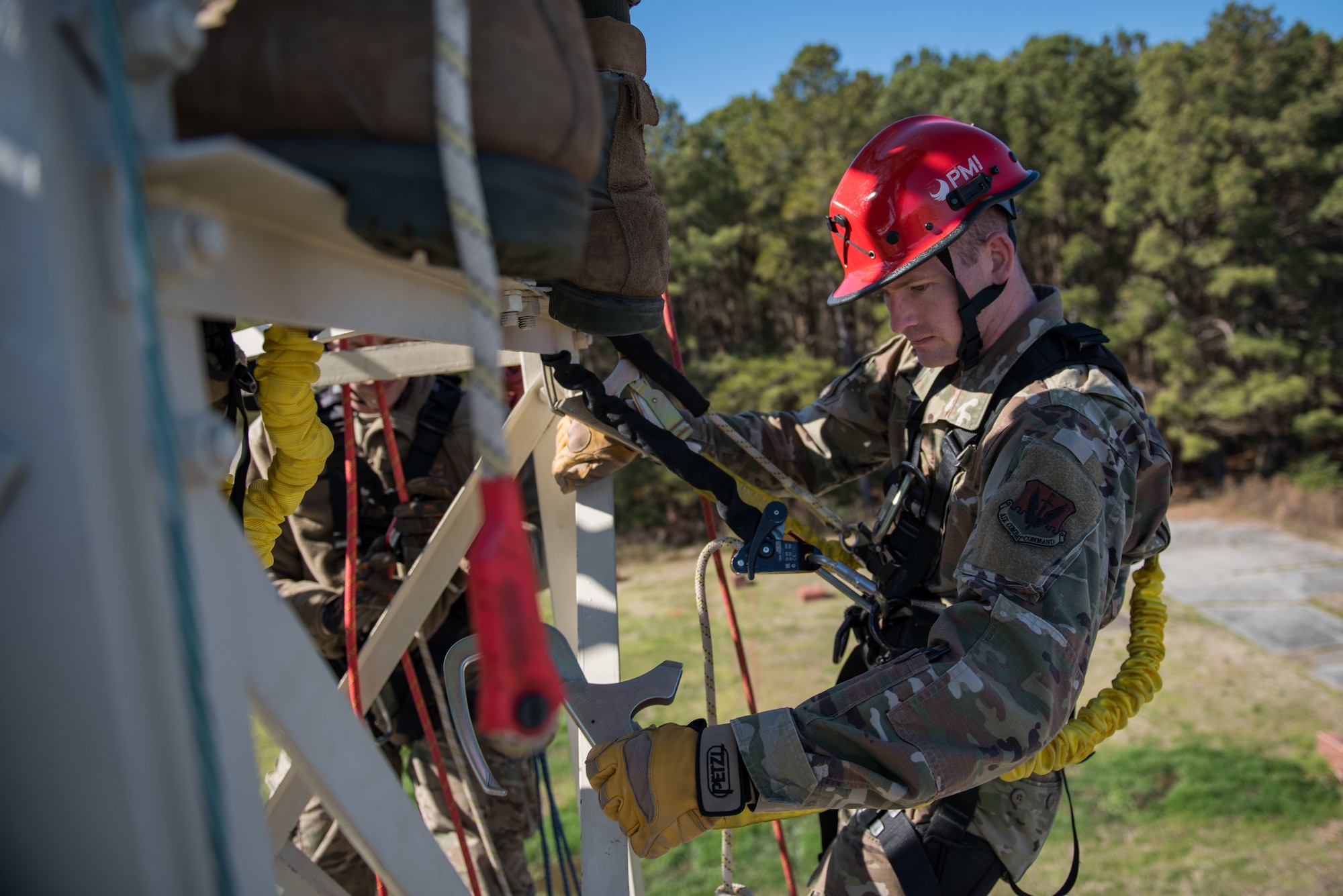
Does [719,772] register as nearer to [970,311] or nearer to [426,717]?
[426,717]

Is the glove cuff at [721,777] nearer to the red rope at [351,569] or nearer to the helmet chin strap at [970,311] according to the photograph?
the red rope at [351,569]

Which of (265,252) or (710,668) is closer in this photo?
(265,252)

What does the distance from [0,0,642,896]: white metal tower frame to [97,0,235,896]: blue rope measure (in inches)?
0.6

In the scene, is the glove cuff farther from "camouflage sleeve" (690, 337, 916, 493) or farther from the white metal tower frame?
"camouflage sleeve" (690, 337, 916, 493)

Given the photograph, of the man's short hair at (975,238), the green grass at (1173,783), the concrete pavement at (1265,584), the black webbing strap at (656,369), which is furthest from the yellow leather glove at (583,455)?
the concrete pavement at (1265,584)

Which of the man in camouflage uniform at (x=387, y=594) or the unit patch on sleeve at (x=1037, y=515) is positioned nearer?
the unit patch on sleeve at (x=1037, y=515)

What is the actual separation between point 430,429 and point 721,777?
70.6 inches

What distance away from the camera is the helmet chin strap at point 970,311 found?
2025 millimetres

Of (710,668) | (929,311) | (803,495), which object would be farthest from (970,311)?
(710,668)

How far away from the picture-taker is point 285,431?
161 cm

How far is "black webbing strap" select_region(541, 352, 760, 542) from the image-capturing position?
1890mm

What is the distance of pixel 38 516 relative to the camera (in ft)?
2.20

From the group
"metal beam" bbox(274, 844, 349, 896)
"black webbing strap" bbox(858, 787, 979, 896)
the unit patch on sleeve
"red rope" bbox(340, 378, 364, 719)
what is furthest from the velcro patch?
"metal beam" bbox(274, 844, 349, 896)

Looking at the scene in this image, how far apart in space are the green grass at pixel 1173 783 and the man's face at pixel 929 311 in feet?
10.1
